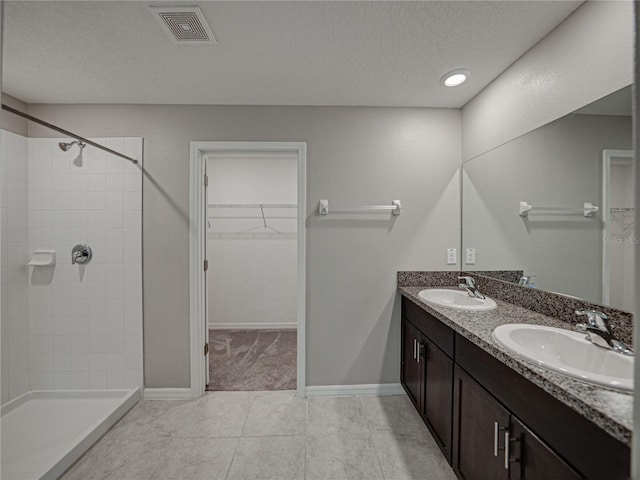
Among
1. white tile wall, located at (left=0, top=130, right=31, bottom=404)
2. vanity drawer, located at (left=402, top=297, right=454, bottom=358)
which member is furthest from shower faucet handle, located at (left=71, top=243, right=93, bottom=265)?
vanity drawer, located at (left=402, top=297, right=454, bottom=358)

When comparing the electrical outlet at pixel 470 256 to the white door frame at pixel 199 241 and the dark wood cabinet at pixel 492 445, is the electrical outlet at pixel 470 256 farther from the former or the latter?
the white door frame at pixel 199 241

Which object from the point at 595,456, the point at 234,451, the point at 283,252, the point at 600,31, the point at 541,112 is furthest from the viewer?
the point at 283,252

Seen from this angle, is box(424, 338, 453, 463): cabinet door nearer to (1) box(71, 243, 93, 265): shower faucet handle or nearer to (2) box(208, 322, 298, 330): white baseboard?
(2) box(208, 322, 298, 330): white baseboard

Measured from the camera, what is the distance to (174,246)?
2.30m

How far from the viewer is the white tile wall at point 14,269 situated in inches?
82.4

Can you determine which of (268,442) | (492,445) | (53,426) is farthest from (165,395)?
(492,445)

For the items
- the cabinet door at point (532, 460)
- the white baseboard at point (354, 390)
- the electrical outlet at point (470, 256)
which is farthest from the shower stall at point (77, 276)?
the electrical outlet at point (470, 256)

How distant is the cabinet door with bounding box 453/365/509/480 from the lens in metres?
1.18

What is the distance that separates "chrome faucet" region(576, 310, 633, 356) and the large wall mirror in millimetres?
117

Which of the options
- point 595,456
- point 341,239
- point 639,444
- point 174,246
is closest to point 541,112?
point 341,239

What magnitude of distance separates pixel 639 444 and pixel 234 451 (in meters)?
1.97

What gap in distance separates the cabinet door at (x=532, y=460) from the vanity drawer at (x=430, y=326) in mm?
481

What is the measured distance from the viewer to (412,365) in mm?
2094

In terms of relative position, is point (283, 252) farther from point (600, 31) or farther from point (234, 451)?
point (600, 31)
